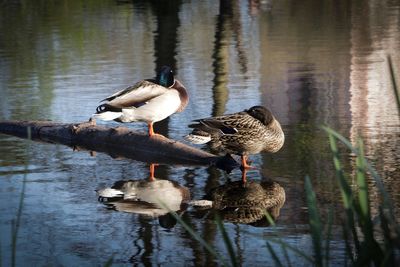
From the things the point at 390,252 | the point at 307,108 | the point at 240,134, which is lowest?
the point at 307,108

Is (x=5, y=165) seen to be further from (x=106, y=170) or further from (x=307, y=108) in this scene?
(x=307, y=108)

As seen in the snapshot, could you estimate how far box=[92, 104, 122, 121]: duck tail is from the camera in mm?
8844

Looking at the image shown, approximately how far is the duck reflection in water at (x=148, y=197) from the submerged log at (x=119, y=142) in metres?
0.52

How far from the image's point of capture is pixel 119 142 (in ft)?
30.2

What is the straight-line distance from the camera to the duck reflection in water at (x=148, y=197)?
22.1ft

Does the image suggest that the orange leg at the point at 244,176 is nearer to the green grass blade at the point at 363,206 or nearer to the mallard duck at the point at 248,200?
the mallard duck at the point at 248,200

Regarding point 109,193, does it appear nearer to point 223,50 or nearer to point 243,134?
point 243,134

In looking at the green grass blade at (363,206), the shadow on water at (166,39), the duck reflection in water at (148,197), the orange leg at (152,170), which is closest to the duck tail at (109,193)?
the duck reflection in water at (148,197)

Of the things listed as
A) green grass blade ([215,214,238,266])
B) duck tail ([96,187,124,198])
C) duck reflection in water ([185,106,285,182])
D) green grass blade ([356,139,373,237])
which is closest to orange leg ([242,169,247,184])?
duck reflection in water ([185,106,285,182])

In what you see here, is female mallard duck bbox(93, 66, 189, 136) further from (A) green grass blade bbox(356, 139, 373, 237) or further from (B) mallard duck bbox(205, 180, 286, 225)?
(A) green grass blade bbox(356, 139, 373, 237)

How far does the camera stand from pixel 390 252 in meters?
2.72

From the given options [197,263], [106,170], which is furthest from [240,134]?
[197,263]

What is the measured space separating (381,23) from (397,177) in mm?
16087

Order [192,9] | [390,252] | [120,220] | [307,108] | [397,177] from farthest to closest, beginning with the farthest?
[192,9] < [307,108] < [397,177] < [120,220] < [390,252]
